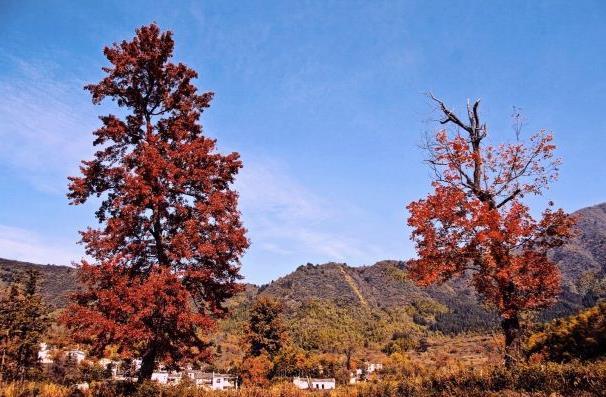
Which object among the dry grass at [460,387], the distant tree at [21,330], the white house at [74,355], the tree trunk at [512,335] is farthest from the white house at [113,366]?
the tree trunk at [512,335]

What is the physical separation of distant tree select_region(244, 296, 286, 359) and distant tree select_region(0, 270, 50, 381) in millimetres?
28950

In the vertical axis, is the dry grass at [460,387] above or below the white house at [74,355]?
below

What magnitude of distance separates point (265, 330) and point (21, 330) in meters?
33.4

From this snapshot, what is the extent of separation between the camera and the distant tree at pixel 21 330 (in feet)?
172

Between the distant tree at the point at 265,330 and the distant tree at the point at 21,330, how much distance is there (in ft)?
95.0

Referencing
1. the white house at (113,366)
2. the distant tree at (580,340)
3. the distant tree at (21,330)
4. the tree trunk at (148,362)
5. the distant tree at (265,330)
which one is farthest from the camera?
the distant tree at (265,330)

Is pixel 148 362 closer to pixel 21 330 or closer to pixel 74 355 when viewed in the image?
pixel 21 330

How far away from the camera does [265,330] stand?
7319cm

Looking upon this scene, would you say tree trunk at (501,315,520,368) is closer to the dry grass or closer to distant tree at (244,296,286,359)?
the dry grass

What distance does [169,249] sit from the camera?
1502 centimetres

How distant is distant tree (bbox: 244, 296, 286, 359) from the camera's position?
7238 cm

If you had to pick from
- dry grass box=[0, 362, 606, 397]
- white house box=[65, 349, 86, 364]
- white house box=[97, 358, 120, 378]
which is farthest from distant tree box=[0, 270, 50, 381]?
dry grass box=[0, 362, 606, 397]

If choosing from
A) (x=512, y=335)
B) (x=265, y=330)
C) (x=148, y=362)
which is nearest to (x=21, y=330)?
(x=265, y=330)

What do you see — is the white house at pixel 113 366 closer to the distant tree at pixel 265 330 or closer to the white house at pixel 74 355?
the white house at pixel 74 355
